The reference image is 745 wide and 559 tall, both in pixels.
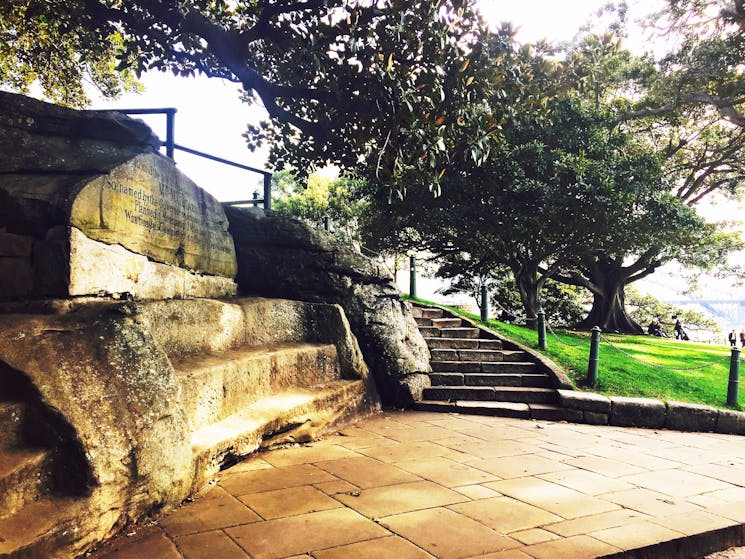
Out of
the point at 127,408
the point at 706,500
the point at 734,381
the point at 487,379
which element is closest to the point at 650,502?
the point at 706,500

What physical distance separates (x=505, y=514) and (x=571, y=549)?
0.53 metres

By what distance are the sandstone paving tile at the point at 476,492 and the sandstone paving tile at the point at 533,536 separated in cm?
57

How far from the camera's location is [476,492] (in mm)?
3666

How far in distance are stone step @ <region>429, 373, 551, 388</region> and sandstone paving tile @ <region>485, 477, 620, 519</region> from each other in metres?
3.64

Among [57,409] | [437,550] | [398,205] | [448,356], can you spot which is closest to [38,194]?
[57,409]

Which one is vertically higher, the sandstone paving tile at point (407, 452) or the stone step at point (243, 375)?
the stone step at point (243, 375)

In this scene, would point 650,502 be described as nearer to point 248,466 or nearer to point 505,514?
point 505,514

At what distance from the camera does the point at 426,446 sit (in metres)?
4.99

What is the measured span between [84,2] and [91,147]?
2882 mm

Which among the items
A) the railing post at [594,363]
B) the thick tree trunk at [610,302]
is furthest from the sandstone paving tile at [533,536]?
the thick tree trunk at [610,302]

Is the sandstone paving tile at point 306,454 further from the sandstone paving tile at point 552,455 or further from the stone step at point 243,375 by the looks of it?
the sandstone paving tile at point 552,455

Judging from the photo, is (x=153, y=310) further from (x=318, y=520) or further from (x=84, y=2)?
(x=84, y=2)

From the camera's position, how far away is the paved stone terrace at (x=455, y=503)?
2758mm

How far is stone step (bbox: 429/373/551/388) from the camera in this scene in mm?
7695
